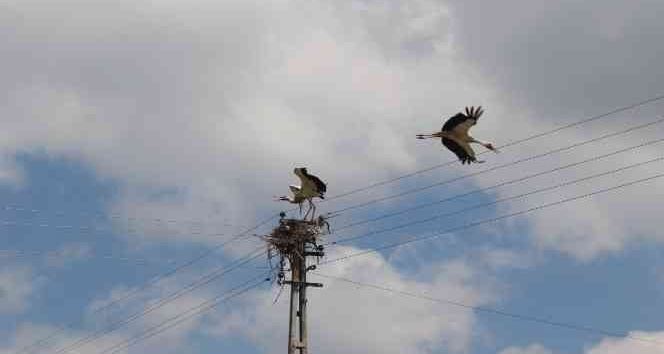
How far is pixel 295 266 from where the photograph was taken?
3306 centimetres

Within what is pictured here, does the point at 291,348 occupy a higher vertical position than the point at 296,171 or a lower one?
lower

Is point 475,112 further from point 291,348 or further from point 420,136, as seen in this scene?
point 291,348

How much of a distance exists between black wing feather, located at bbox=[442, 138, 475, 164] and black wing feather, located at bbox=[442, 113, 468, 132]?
0.34 meters

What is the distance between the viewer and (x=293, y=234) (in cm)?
3331

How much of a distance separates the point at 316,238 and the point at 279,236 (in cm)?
107

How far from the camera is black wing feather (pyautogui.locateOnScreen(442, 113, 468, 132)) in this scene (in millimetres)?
27573

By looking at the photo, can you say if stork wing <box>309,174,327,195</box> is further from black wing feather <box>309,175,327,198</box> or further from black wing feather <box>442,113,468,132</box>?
black wing feather <box>442,113,468,132</box>

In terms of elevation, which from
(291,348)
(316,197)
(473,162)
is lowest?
(291,348)

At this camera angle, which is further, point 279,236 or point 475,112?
point 279,236

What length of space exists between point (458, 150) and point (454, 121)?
2.83 ft

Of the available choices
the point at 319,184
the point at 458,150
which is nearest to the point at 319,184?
the point at 319,184

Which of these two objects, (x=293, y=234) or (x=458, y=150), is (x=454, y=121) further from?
(x=293, y=234)

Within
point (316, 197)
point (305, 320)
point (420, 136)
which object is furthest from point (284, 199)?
point (420, 136)

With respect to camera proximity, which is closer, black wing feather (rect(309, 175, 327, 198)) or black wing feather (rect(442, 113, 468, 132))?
black wing feather (rect(442, 113, 468, 132))
